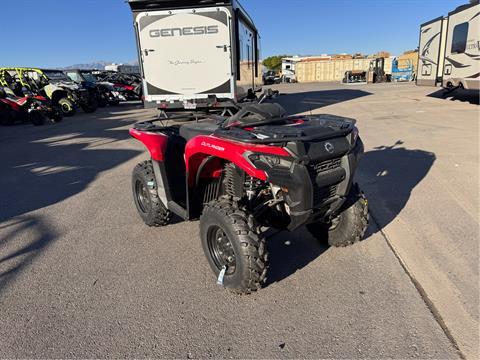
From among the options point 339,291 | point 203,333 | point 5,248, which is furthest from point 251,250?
point 5,248

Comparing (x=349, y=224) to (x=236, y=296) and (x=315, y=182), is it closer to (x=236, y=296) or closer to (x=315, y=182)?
(x=315, y=182)

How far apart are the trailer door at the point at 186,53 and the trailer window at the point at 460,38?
10.7m

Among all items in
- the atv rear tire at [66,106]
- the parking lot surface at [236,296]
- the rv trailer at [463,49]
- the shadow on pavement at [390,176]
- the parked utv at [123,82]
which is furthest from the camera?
Result: the parked utv at [123,82]

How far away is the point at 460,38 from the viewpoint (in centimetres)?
1412

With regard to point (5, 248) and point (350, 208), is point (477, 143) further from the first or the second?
point (5, 248)

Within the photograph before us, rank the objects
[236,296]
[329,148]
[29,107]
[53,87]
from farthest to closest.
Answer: [53,87], [29,107], [236,296], [329,148]

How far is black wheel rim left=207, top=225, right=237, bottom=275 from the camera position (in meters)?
2.97

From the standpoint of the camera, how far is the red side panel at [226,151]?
2.42 m

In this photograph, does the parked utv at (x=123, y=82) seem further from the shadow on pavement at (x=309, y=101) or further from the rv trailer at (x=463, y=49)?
the rv trailer at (x=463, y=49)

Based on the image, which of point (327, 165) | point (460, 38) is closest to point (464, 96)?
point (460, 38)

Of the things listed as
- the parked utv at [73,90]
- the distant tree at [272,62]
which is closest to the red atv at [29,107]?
→ the parked utv at [73,90]

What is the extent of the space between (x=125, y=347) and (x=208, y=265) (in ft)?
3.66

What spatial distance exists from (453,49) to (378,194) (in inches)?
510

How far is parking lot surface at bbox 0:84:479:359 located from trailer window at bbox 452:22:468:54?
35.9 feet
